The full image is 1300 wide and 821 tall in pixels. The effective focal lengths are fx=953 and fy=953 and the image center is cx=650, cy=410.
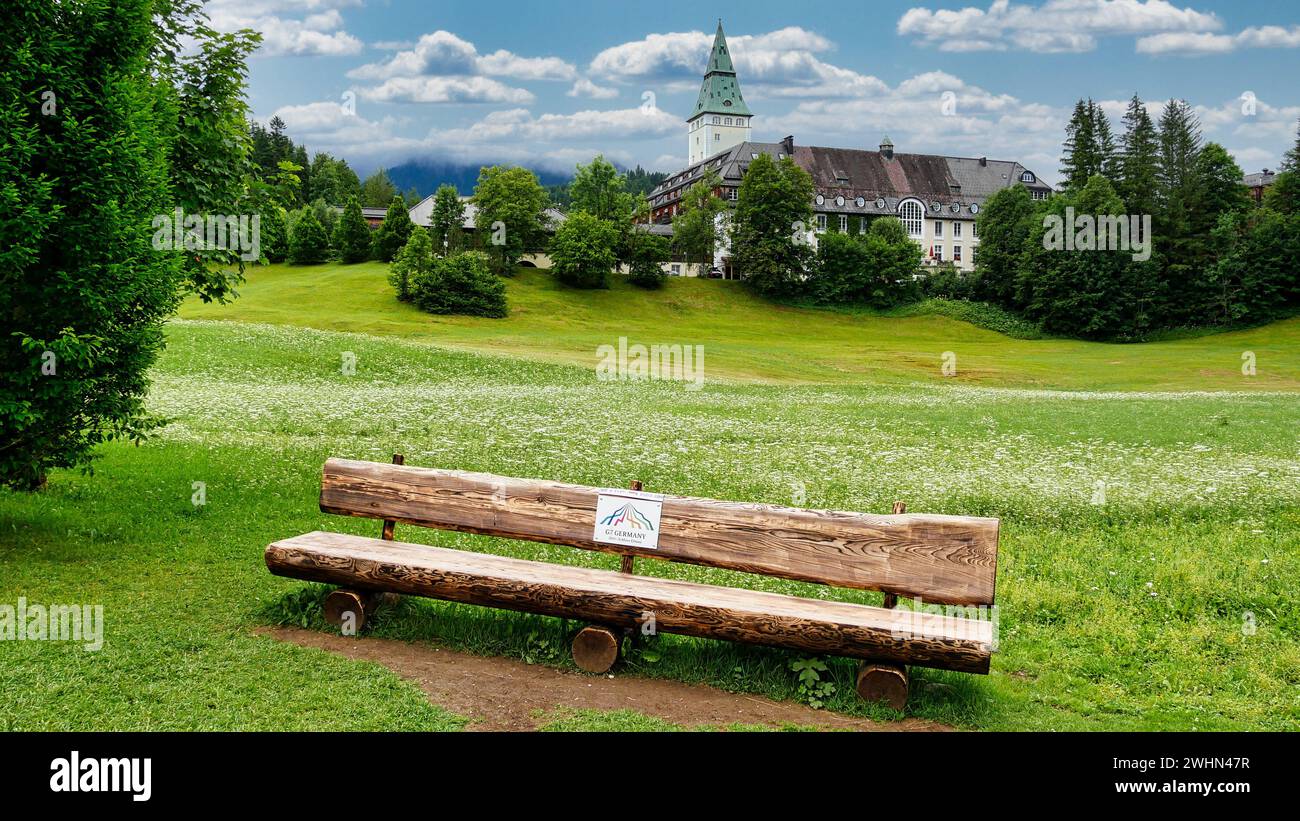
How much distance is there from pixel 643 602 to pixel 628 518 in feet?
3.45

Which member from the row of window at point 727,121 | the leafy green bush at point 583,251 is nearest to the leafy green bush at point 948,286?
the leafy green bush at point 583,251

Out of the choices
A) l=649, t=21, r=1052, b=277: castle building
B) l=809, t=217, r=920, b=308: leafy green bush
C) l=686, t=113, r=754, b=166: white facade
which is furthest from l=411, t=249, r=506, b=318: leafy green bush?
l=686, t=113, r=754, b=166: white facade

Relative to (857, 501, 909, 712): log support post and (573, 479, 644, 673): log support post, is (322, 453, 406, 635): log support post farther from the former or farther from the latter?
(857, 501, 909, 712): log support post

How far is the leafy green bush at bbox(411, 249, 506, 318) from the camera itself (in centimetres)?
6931

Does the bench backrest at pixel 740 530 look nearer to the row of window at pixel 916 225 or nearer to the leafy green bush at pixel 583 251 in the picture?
the leafy green bush at pixel 583 251

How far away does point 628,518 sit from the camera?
8875 mm

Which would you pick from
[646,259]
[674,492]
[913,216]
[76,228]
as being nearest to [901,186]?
[913,216]

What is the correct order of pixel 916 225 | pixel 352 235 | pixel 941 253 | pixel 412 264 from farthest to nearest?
1. pixel 941 253
2. pixel 916 225
3. pixel 352 235
4. pixel 412 264

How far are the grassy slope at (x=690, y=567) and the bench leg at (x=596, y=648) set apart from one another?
0.36 m

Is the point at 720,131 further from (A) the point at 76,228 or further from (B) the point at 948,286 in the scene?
(A) the point at 76,228

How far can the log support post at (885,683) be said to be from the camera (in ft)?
24.6
